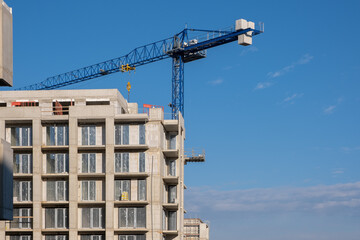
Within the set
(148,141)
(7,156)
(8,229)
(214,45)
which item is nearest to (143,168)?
(148,141)

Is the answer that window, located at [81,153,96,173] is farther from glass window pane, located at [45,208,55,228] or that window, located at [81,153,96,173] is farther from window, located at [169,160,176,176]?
window, located at [169,160,176,176]

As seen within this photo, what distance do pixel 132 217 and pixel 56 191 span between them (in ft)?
33.9

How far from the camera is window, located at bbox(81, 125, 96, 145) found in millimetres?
103688

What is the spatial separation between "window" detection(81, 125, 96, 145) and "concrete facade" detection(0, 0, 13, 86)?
4171 cm

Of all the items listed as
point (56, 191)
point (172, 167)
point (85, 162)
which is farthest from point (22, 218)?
point (172, 167)

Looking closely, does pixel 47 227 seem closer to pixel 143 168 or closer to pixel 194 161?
pixel 143 168

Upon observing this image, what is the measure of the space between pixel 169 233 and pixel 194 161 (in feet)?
169

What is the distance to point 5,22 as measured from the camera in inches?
2413

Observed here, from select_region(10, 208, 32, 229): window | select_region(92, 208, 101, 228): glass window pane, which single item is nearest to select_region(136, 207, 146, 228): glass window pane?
select_region(92, 208, 101, 228): glass window pane

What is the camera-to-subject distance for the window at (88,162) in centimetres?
10338

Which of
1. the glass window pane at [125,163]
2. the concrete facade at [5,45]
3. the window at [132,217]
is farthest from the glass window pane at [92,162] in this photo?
the concrete facade at [5,45]

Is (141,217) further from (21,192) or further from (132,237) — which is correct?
(21,192)

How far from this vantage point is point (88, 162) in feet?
339

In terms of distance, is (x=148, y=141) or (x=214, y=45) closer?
(x=148, y=141)
